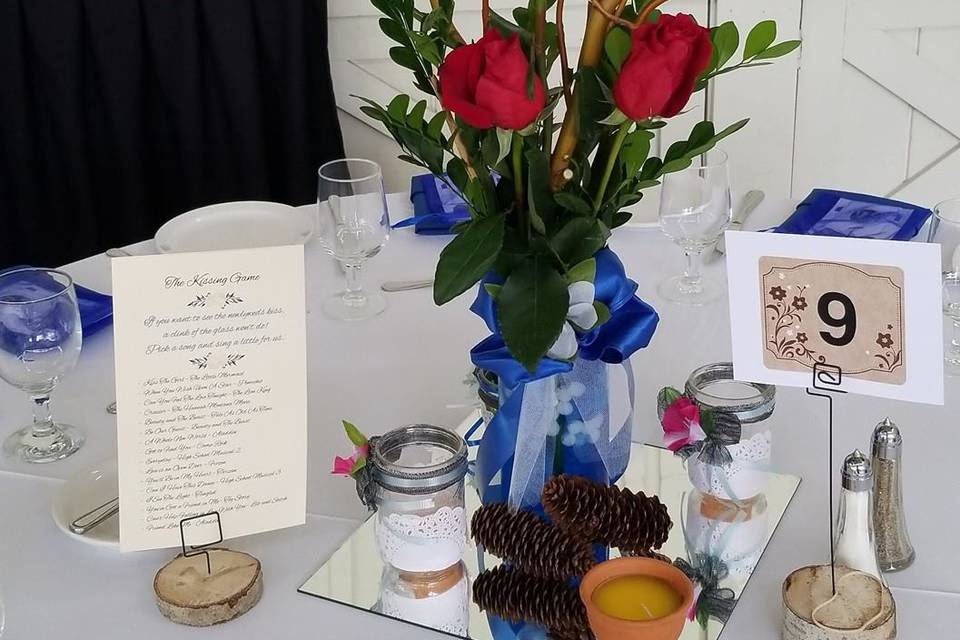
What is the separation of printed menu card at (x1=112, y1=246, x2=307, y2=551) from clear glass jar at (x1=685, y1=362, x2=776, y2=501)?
1.06 feet

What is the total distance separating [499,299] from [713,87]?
1816 millimetres

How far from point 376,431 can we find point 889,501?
0.49m

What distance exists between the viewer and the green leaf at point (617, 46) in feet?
2.60

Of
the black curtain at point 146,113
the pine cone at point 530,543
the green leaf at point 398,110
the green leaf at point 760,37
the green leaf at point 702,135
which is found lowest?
the pine cone at point 530,543

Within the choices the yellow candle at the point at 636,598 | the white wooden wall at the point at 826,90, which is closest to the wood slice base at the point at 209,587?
the yellow candle at the point at 636,598

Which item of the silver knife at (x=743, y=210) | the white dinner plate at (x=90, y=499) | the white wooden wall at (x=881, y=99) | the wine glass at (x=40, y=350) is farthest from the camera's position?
the white wooden wall at (x=881, y=99)

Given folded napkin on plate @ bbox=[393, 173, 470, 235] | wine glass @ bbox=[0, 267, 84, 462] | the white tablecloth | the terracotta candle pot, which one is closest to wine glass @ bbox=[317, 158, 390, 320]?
the white tablecloth

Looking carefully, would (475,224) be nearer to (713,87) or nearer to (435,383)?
(435,383)

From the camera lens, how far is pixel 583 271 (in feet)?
2.86

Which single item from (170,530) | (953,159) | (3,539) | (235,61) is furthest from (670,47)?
(953,159)

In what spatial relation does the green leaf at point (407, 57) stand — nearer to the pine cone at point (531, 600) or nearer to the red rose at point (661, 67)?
the red rose at point (661, 67)

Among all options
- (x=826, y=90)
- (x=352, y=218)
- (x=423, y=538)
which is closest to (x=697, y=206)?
(x=352, y=218)

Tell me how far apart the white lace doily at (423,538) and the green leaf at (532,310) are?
0.50ft

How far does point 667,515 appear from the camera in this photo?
94 cm
